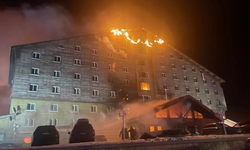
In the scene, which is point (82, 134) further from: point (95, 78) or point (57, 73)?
point (95, 78)

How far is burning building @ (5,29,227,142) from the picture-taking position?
28156 millimetres

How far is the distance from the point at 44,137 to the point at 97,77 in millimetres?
21468

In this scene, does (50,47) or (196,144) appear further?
(50,47)

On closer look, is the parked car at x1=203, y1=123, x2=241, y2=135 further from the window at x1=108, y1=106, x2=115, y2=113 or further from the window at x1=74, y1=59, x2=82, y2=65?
the window at x1=74, y1=59, x2=82, y2=65

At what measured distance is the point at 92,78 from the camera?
34219 millimetres

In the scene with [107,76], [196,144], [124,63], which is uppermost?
[124,63]

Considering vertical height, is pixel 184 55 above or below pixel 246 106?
above

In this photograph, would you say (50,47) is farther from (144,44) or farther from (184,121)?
(184,121)

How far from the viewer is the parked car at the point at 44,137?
1352 centimetres

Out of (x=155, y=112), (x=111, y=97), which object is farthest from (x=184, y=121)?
(x=111, y=97)

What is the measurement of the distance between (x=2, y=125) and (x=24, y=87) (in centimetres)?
604

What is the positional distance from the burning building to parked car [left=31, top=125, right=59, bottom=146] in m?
10.1

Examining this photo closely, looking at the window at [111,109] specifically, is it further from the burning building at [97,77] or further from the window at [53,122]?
the window at [53,122]

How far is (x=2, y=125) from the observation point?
2545 centimetres
